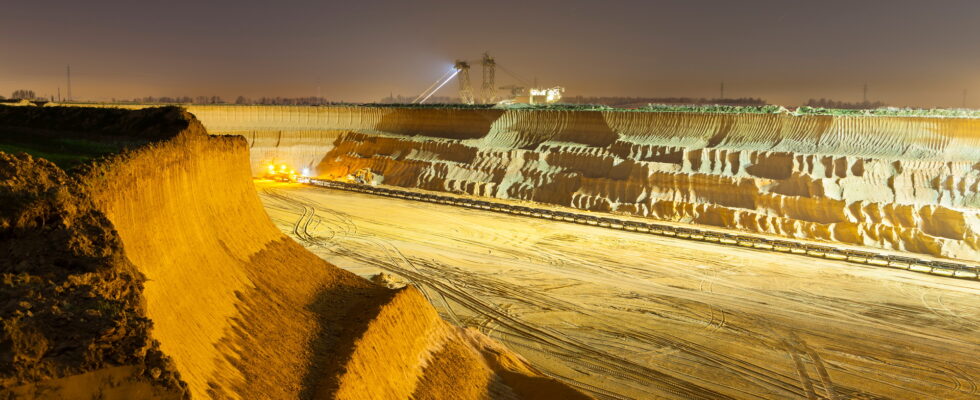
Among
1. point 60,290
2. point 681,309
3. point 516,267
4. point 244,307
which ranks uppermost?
point 60,290

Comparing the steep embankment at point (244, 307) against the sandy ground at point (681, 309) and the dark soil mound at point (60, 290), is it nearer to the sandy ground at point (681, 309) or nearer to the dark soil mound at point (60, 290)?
the dark soil mound at point (60, 290)

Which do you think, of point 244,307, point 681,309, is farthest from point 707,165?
point 244,307

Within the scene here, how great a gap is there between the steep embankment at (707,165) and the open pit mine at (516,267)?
122 millimetres

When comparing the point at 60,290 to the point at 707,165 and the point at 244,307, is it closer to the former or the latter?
the point at 244,307

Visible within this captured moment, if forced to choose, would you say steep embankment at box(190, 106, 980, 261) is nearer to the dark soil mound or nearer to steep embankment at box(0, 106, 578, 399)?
steep embankment at box(0, 106, 578, 399)

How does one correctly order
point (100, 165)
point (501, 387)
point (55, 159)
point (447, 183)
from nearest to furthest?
point (100, 165), point (55, 159), point (501, 387), point (447, 183)

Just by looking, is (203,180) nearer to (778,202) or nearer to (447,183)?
(778,202)

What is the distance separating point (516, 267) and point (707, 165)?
49.8ft

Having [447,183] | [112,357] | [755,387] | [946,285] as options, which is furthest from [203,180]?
[447,183]

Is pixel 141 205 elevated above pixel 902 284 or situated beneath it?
elevated above

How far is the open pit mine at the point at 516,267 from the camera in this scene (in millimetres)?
5332

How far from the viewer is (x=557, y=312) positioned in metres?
14.9

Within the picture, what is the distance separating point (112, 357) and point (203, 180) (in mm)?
6344

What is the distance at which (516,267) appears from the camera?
744 inches
